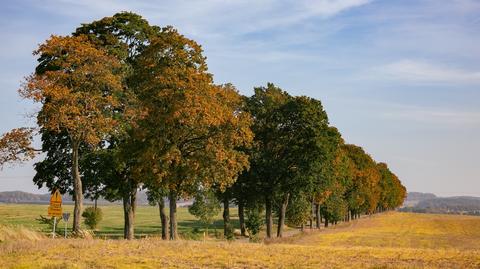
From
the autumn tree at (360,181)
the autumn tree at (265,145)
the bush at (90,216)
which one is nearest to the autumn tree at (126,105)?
the autumn tree at (265,145)

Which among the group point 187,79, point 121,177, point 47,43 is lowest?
point 121,177

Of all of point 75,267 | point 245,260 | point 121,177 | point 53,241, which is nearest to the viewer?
point 75,267

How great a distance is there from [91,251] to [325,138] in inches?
1535

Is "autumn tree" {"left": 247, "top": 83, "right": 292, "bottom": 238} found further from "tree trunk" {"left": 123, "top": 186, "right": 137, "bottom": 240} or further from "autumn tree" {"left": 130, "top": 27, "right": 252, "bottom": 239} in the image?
"autumn tree" {"left": 130, "top": 27, "right": 252, "bottom": 239}

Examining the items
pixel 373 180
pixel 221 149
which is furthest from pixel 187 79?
pixel 373 180

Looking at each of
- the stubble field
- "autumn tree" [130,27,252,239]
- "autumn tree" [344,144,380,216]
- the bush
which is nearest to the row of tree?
"autumn tree" [130,27,252,239]

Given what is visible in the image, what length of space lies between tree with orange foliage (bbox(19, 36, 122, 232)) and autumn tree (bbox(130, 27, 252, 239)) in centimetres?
291

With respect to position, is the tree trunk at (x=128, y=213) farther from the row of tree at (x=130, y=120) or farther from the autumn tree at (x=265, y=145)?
the autumn tree at (x=265, y=145)

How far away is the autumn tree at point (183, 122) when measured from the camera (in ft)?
132

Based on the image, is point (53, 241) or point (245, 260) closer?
point (245, 260)

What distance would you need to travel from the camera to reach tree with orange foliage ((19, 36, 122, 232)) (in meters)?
39.3

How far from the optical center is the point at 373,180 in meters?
129

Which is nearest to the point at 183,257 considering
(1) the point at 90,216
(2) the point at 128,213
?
(2) the point at 128,213

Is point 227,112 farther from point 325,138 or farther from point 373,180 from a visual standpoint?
point 373,180
